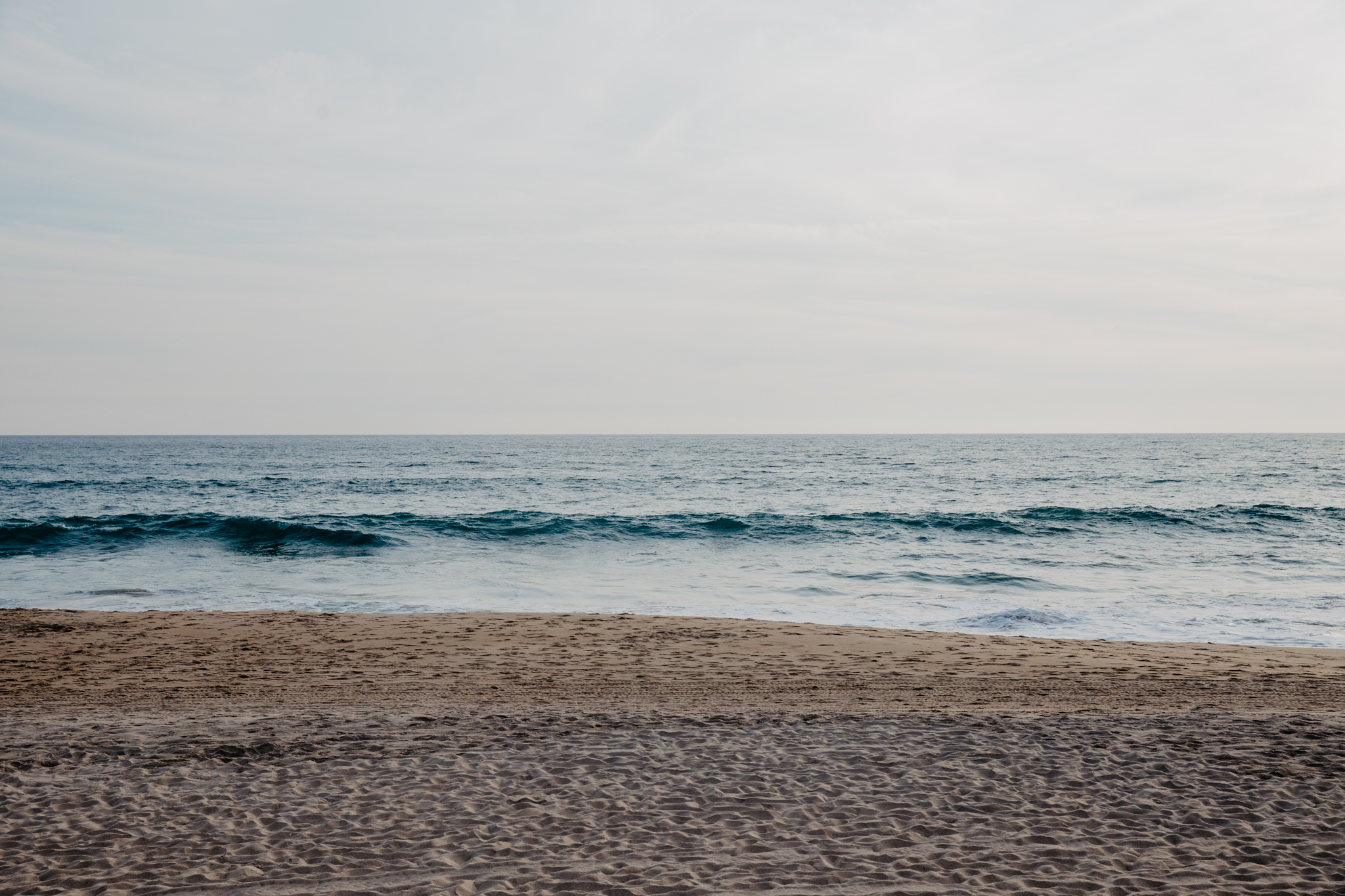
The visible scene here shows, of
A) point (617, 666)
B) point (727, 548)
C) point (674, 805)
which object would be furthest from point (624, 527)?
point (674, 805)

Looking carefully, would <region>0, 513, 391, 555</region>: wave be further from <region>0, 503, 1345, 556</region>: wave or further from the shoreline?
the shoreline

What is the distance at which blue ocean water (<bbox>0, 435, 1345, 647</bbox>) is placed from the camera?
15.8 meters

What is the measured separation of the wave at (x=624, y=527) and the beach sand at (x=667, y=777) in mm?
15631

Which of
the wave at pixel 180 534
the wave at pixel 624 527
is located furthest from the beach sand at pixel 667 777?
the wave at pixel 624 527

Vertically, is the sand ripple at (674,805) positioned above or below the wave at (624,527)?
above

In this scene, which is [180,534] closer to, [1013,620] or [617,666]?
[617,666]

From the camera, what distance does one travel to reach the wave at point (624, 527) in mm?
24438

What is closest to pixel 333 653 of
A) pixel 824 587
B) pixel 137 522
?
pixel 824 587

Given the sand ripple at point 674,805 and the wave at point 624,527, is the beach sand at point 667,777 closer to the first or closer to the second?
the sand ripple at point 674,805

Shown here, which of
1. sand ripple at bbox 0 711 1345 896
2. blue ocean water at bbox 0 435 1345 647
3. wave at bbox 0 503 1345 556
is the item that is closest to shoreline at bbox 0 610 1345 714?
sand ripple at bbox 0 711 1345 896

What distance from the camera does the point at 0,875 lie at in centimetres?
441

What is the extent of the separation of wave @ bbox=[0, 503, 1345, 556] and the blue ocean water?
0.46ft

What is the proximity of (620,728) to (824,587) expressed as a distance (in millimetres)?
11999

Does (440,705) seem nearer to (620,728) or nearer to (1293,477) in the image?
(620,728)
